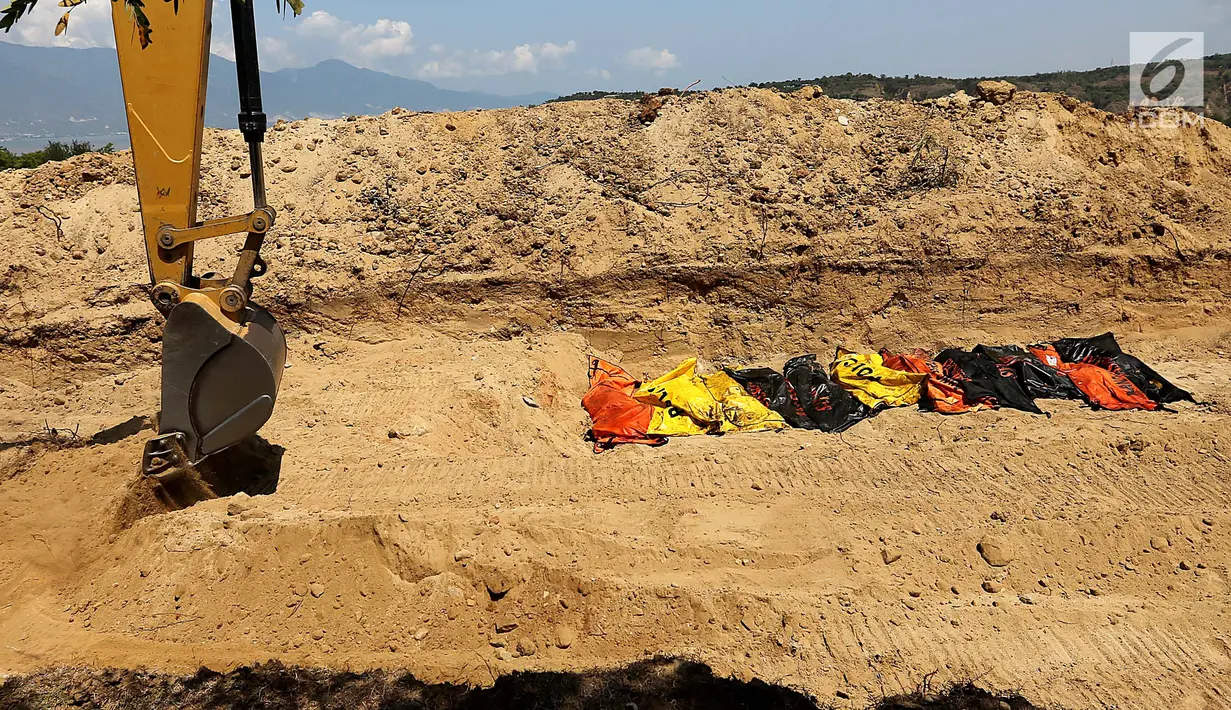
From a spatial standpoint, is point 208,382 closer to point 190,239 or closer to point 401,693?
point 190,239

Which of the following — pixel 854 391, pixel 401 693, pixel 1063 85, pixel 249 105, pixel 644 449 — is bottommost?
pixel 401 693

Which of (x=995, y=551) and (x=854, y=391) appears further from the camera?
(x=854, y=391)

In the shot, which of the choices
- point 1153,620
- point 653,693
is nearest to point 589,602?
point 653,693

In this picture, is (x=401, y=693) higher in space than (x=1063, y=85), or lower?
lower

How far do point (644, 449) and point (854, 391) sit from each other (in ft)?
8.34

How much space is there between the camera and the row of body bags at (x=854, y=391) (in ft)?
22.6

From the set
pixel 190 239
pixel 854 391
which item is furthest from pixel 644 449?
pixel 190 239

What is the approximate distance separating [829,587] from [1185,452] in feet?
13.1

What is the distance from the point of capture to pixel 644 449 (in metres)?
6.46

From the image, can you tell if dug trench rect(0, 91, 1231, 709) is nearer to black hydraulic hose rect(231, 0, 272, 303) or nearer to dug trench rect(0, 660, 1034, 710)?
dug trench rect(0, 660, 1034, 710)

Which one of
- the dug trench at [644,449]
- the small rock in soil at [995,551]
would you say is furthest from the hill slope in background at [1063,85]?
the small rock in soil at [995,551]

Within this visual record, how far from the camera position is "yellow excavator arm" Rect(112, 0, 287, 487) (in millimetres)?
3895

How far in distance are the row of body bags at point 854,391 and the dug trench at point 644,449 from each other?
31 centimetres

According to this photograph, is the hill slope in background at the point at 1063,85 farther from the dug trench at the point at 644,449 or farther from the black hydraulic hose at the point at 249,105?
the black hydraulic hose at the point at 249,105
